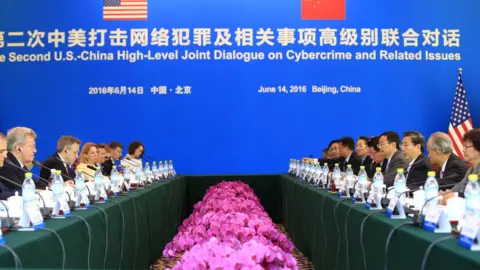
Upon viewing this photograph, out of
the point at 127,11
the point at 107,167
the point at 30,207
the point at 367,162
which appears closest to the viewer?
the point at 30,207

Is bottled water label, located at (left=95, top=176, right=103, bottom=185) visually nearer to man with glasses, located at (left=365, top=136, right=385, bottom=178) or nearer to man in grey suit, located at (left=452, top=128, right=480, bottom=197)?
man in grey suit, located at (left=452, top=128, right=480, bottom=197)

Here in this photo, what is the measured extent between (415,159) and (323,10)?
13.8ft

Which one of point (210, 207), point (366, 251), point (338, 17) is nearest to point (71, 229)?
point (210, 207)

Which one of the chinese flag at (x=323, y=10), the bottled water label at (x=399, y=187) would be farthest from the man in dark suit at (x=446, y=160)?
the chinese flag at (x=323, y=10)

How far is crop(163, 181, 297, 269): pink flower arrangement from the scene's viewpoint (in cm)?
130

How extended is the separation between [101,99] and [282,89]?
2359 millimetres

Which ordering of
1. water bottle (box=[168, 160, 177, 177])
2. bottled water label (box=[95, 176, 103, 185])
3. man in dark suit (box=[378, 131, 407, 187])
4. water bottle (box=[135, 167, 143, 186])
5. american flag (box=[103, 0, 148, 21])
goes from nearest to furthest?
bottled water label (box=[95, 176, 103, 185])
man in dark suit (box=[378, 131, 407, 187])
water bottle (box=[135, 167, 143, 186])
water bottle (box=[168, 160, 177, 177])
american flag (box=[103, 0, 148, 21])

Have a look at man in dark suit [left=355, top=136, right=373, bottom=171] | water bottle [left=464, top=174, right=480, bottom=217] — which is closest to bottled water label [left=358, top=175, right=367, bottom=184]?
water bottle [left=464, top=174, right=480, bottom=217]

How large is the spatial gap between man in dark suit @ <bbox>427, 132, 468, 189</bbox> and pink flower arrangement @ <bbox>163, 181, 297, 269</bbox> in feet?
5.05

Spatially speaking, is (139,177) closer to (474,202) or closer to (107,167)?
(107,167)

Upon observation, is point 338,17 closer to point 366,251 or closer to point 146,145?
point 146,145

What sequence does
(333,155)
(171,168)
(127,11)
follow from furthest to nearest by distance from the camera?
(127,11)
(171,168)
(333,155)

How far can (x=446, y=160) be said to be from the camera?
4.00 meters

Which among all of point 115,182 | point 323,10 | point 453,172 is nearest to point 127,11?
point 323,10
